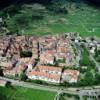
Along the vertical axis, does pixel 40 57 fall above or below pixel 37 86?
above

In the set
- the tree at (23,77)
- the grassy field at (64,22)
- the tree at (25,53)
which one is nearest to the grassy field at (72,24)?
the grassy field at (64,22)

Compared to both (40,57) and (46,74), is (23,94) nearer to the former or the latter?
(46,74)

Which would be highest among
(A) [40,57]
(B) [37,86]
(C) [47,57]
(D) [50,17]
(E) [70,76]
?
(D) [50,17]

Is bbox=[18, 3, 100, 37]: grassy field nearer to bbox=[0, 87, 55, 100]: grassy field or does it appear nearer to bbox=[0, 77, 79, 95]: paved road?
bbox=[0, 77, 79, 95]: paved road

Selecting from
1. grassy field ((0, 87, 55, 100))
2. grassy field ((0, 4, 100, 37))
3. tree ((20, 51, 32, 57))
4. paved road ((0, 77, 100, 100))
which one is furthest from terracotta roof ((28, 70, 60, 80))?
grassy field ((0, 4, 100, 37))

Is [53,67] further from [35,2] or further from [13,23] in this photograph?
[35,2]

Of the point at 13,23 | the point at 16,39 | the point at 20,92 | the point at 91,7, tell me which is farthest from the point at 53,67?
the point at 91,7

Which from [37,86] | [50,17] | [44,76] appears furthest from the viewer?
[50,17]

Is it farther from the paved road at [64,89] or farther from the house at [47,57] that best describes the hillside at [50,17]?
the paved road at [64,89]

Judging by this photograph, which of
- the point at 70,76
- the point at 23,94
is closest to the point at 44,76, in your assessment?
the point at 70,76
